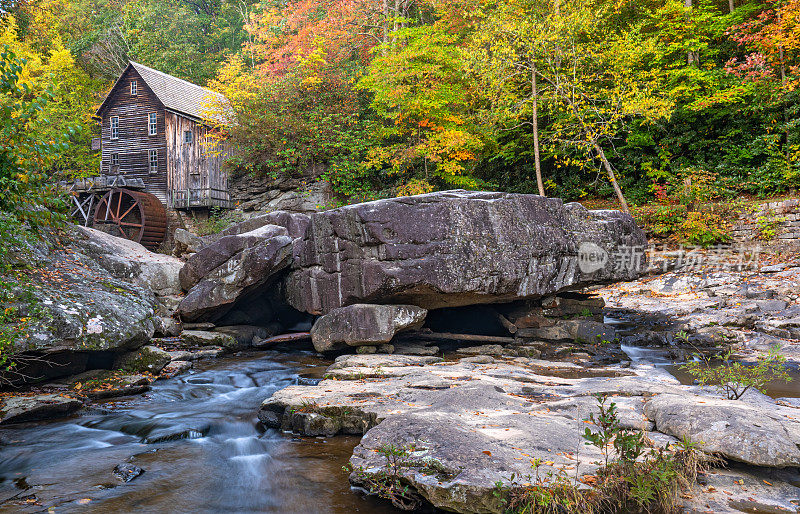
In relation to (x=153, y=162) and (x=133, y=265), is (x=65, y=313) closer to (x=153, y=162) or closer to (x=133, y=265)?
(x=133, y=265)

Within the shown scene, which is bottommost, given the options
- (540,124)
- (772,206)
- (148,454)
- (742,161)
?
(148,454)

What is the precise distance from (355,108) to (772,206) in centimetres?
1567

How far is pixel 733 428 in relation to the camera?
387 cm

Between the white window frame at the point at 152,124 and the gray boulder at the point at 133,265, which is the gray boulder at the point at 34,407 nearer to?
the gray boulder at the point at 133,265

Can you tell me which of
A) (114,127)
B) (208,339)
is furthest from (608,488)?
(114,127)

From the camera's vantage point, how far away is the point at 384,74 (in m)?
16.6

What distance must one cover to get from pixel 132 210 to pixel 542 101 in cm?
2147

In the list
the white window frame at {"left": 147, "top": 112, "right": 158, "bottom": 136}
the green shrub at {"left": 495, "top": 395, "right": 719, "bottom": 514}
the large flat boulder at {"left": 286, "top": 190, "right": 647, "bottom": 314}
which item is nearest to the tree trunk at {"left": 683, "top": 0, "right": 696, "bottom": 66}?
the large flat boulder at {"left": 286, "top": 190, "right": 647, "bottom": 314}

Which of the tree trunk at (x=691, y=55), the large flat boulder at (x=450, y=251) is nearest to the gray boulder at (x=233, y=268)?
the large flat boulder at (x=450, y=251)

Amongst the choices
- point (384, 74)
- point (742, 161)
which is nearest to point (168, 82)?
point (384, 74)

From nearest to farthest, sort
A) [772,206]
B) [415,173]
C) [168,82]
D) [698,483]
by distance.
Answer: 1. [698,483]
2. [772,206]
3. [415,173]
4. [168,82]

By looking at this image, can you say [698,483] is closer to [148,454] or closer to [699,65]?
[148,454]

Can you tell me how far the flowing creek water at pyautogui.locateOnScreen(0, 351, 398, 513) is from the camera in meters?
3.89

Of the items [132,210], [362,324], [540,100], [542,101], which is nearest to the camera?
[362,324]
